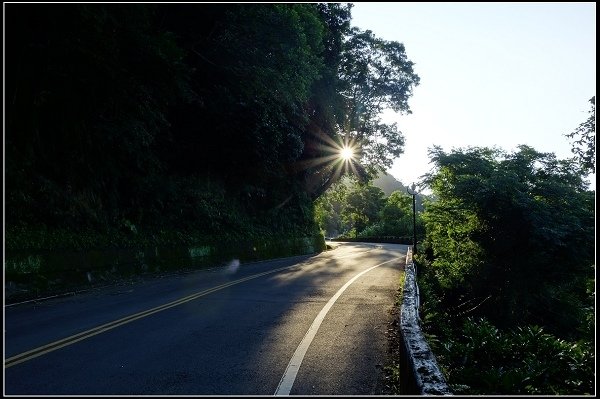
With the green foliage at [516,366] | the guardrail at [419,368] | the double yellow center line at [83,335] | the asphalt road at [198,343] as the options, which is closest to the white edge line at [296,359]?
the asphalt road at [198,343]

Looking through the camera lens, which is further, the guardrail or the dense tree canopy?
the dense tree canopy

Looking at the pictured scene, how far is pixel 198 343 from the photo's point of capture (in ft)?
21.7

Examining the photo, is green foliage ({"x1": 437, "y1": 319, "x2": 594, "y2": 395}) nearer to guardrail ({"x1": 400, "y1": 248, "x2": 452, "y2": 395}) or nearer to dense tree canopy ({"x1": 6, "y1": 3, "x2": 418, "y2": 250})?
guardrail ({"x1": 400, "y1": 248, "x2": 452, "y2": 395})

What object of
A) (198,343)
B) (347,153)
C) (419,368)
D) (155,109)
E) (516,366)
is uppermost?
(347,153)

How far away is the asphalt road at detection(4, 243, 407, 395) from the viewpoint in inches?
193

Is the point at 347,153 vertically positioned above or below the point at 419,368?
above

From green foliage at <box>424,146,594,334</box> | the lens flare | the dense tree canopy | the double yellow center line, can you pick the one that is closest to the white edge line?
the double yellow center line

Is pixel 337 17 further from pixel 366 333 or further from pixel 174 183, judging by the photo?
pixel 366 333

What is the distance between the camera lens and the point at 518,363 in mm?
7625

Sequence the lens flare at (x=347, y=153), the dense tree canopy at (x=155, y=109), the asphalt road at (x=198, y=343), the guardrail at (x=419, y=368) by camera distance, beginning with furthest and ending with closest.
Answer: the lens flare at (x=347, y=153) < the dense tree canopy at (x=155, y=109) < the asphalt road at (x=198, y=343) < the guardrail at (x=419, y=368)

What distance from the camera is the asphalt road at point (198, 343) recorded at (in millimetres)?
4891

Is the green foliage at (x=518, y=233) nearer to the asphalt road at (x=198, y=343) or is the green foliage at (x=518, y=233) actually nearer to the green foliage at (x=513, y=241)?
the green foliage at (x=513, y=241)

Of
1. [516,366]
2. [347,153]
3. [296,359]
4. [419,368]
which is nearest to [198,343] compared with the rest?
[296,359]

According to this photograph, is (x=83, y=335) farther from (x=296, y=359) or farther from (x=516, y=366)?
(x=516, y=366)
